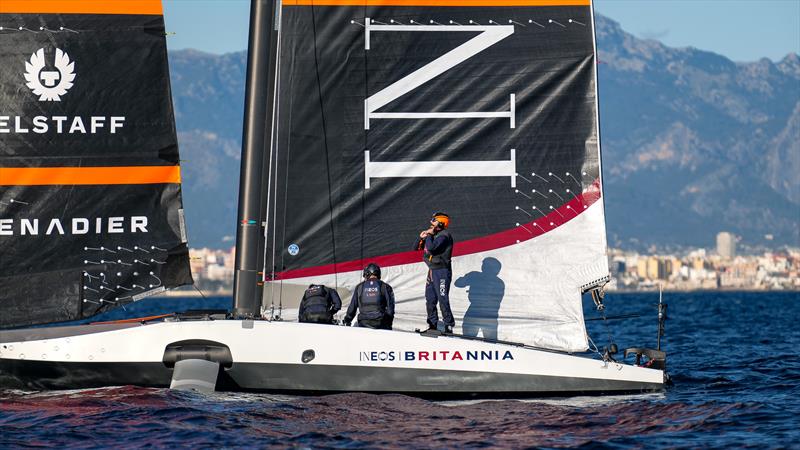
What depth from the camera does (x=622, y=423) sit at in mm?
15617

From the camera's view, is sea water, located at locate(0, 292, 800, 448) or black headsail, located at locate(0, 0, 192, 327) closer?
sea water, located at locate(0, 292, 800, 448)

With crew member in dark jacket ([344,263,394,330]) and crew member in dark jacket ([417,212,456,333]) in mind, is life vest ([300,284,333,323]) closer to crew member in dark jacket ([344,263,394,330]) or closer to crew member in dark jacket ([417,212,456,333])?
crew member in dark jacket ([344,263,394,330])

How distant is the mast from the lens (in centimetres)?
1811

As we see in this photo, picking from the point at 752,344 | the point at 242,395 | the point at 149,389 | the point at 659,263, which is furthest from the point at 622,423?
the point at 659,263

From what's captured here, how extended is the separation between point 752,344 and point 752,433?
15.8 m

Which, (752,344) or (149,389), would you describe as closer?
(149,389)

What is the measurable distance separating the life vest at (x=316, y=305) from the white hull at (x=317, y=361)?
2.07ft

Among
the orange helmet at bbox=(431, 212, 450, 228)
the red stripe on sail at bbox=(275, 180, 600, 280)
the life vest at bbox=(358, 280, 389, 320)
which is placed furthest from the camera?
the red stripe on sail at bbox=(275, 180, 600, 280)

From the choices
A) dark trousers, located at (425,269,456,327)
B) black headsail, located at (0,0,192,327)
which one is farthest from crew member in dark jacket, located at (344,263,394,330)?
black headsail, located at (0,0,192,327)

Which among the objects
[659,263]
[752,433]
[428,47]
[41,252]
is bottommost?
[752,433]

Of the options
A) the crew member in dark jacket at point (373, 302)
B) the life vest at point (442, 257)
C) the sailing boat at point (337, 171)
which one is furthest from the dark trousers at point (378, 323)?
the life vest at point (442, 257)

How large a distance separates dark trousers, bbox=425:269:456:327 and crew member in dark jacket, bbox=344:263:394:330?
0.50m

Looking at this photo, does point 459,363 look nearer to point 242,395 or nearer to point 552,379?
point 552,379

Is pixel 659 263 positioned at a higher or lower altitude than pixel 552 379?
higher
